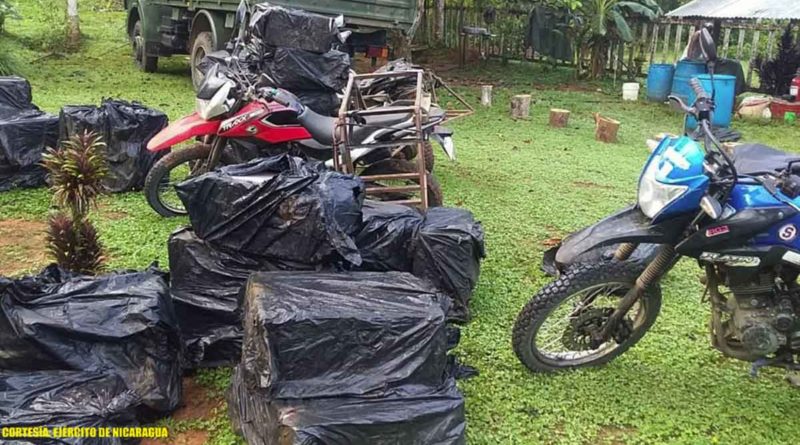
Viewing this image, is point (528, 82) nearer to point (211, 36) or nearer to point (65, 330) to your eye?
point (211, 36)

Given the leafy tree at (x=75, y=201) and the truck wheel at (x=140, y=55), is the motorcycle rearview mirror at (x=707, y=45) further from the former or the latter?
the truck wheel at (x=140, y=55)

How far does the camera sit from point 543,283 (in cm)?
387

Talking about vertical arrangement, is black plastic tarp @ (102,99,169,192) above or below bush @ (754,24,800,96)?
below

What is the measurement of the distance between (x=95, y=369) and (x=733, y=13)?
9688mm

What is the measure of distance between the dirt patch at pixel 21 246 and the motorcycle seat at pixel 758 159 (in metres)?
3.41

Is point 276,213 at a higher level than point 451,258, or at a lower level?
higher

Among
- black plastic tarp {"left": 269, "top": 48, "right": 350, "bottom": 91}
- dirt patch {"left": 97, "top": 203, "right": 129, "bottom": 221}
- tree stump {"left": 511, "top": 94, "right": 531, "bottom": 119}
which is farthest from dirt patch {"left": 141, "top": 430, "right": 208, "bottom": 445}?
tree stump {"left": 511, "top": 94, "right": 531, "bottom": 119}

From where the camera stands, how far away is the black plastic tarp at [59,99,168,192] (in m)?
4.80

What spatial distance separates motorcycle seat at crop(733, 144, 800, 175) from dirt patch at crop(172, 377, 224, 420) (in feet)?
7.20

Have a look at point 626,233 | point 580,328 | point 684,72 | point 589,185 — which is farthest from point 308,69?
point 684,72

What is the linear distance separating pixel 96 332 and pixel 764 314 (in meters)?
2.47

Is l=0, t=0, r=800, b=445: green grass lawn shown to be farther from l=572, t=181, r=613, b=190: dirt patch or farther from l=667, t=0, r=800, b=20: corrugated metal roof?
l=667, t=0, r=800, b=20: corrugated metal roof

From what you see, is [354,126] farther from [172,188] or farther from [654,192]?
[654,192]

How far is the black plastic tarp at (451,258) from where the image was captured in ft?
10.8
